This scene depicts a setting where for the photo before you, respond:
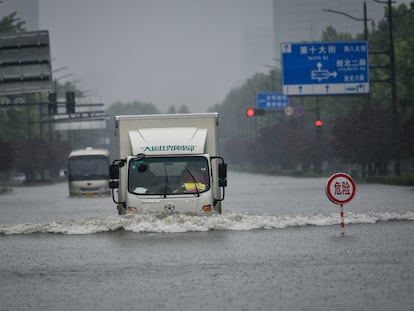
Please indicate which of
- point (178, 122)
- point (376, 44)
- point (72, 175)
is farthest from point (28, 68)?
point (376, 44)

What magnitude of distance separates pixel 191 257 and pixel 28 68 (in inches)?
1300

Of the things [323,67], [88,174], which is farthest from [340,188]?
[88,174]

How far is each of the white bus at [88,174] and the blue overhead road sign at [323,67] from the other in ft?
Result: 32.3

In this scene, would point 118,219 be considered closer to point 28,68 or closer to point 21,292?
point 21,292

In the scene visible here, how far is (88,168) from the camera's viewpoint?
50469 millimetres

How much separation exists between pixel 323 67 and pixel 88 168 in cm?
1262

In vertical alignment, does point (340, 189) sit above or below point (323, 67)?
below

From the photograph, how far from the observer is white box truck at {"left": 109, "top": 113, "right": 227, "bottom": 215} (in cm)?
2056

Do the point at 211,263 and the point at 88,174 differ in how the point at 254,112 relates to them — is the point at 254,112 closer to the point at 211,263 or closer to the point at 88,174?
the point at 88,174

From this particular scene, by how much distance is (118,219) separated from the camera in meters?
21.0

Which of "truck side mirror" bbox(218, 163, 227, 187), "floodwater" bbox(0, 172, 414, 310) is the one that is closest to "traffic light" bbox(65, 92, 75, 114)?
"floodwater" bbox(0, 172, 414, 310)

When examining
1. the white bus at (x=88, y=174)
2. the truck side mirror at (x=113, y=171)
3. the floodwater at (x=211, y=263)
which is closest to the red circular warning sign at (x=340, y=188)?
the floodwater at (x=211, y=263)

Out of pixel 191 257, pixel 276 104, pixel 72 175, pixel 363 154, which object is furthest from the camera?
pixel 276 104

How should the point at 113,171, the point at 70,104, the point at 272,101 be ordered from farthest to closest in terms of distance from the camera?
the point at 272,101 → the point at 70,104 → the point at 113,171
